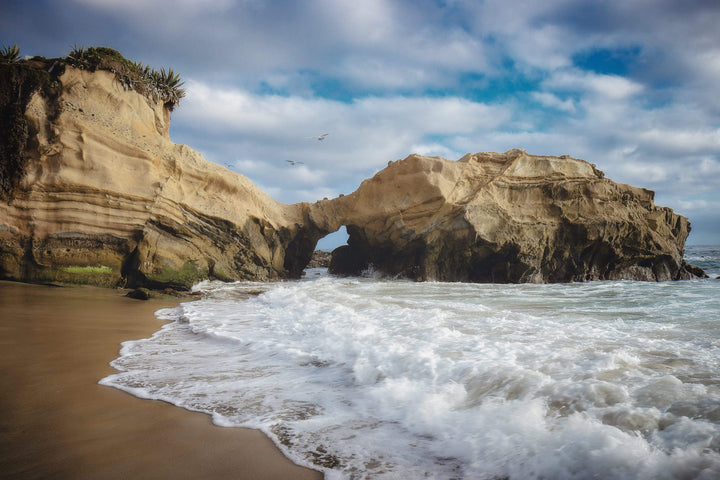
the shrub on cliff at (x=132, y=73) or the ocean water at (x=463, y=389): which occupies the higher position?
the shrub on cliff at (x=132, y=73)

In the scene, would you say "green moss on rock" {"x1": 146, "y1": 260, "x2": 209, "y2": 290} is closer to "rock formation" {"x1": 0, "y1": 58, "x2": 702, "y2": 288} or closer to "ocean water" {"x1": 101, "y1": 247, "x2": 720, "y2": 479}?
"rock formation" {"x1": 0, "y1": 58, "x2": 702, "y2": 288}

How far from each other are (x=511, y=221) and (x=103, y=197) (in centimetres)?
1268

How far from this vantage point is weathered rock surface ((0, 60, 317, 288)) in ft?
31.2

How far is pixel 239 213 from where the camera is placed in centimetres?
1314

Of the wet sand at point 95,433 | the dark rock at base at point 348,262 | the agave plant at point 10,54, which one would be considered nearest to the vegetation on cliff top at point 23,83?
the agave plant at point 10,54

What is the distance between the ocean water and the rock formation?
5817 millimetres

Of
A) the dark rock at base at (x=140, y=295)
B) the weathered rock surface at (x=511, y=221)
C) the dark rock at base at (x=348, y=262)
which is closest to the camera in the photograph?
the dark rock at base at (x=140, y=295)

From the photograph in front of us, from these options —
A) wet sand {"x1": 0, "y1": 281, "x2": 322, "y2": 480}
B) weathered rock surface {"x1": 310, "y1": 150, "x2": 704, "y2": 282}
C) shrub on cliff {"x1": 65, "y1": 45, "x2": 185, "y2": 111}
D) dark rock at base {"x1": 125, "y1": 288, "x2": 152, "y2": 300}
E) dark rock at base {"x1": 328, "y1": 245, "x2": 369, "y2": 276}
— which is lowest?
wet sand {"x1": 0, "y1": 281, "x2": 322, "y2": 480}

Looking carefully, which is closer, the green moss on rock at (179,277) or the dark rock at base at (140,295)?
the dark rock at base at (140,295)

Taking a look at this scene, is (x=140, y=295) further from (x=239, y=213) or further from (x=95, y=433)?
(x=95, y=433)

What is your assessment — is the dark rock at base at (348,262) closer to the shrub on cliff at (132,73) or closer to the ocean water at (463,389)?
the shrub on cliff at (132,73)

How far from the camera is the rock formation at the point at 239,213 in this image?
9711 millimetres

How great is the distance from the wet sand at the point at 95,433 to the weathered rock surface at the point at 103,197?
6180 millimetres

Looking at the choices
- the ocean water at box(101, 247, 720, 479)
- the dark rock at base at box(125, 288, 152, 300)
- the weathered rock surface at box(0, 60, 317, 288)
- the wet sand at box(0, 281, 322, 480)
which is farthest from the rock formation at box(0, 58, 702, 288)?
the wet sand at box(0, 281, 322, 480)
